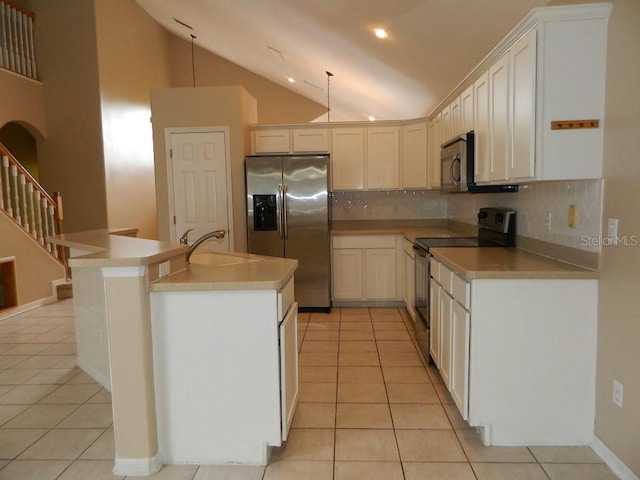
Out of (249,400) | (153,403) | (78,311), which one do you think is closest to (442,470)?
(249,400)

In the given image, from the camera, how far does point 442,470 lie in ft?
6.86

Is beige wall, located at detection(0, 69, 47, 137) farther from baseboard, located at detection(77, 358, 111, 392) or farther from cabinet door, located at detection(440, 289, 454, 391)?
cabinet door, located at detection(440, 289, 454, 391)

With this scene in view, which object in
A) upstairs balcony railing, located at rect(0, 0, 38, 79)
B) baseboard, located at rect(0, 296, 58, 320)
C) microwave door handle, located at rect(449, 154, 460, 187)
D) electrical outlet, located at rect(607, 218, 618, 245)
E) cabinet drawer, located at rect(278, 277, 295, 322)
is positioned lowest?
baseboard, located at rect(0, 296, 58, 320)

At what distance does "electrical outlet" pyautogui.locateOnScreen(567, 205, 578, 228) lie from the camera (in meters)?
2.40

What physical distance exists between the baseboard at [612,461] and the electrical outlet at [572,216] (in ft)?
3.59

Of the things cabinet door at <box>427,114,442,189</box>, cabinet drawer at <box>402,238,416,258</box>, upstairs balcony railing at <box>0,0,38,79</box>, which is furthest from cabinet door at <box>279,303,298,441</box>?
upstairs balcony railing at <box>0,0,38,79</box>

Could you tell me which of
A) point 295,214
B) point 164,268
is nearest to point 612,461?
point 164,268

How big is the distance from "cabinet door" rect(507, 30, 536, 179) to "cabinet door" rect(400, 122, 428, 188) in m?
2.73

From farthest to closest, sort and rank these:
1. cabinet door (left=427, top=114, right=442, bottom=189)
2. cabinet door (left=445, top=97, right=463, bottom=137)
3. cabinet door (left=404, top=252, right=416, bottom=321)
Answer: cabinet door (left=427, top=114, right=442, bottom=189), cabinet door (left=404, top=252, right=416, bottom=321), cabinet door (left=445, top=97, right=463, bottom=137)

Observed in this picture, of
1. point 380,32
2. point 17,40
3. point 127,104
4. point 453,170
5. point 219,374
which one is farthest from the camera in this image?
point 127,104

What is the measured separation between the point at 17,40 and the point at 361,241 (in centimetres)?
594

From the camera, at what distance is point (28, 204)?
18.4 feet

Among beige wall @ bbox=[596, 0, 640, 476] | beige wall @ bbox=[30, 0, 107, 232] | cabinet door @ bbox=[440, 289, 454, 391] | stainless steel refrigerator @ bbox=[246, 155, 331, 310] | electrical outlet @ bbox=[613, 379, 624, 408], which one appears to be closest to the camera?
beige wall @ bbox=[596, 0, 640, 476]

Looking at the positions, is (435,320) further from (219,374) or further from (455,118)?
(455,118)
